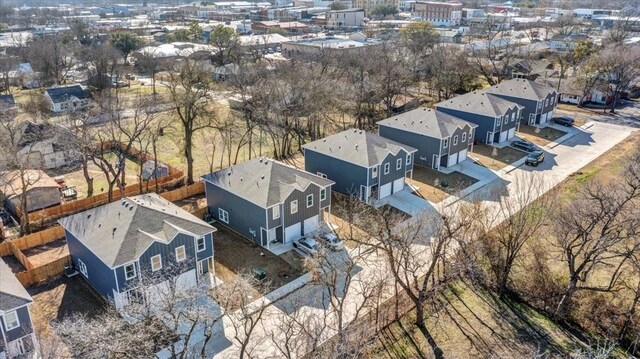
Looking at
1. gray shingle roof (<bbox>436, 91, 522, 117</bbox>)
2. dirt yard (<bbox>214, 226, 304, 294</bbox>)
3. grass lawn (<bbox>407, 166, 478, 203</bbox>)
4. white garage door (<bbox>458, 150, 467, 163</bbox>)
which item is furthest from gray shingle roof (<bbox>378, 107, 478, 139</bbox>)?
dirt yard (<bbox>214, 226, 304, 294</bbox>)

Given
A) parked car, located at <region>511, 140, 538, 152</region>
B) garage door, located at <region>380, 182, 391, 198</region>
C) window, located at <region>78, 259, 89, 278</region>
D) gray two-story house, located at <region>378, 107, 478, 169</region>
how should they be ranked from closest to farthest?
1. window, located at <region>78, 259, 89, 278</region>
2. garage door, located at <region>380, 182, 391, 198</region>
3. gray two-story house, located at <region>378, 107, 478, 169</region>
4. parked car, located at <region>511, 140, 538, 152</region>

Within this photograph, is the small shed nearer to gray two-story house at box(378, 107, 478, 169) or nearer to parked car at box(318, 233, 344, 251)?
parked car at box(318, 233, 344, 251)

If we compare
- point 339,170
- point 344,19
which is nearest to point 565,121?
point 339,170

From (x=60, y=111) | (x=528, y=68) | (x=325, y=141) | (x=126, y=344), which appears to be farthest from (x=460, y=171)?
(x=60, y=111)

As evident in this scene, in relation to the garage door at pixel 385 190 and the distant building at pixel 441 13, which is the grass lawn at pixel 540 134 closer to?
the garage door at pixel 385 190

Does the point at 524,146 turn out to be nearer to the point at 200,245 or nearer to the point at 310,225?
the point at 310,225
